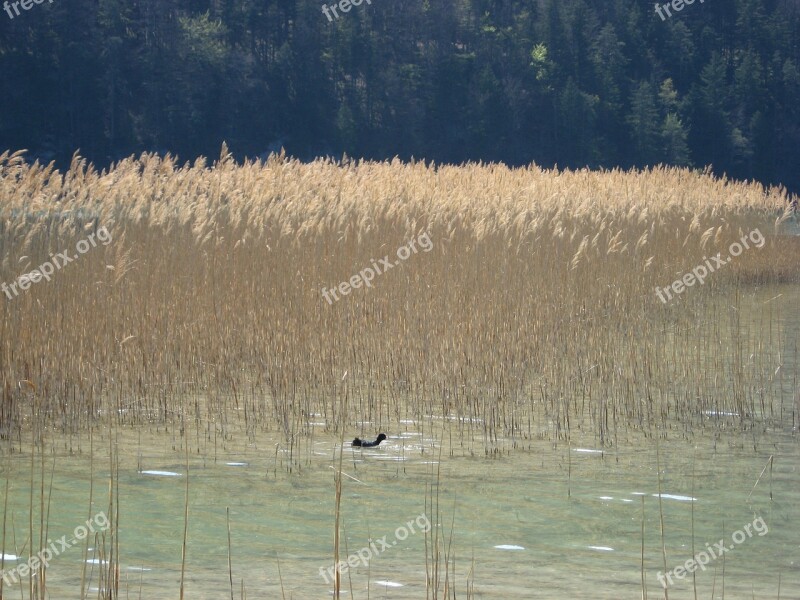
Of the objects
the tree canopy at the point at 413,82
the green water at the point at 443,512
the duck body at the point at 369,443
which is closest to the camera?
the green water at the point at 443,512

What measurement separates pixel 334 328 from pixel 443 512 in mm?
2831

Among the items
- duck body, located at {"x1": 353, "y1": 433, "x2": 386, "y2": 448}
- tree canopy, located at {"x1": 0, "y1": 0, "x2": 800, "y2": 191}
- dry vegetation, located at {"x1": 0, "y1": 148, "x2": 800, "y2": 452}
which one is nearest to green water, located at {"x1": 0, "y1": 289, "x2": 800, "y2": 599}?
duck body, located at {"x1": 353, "y1": 433, "x2": 386, "y2": 448}

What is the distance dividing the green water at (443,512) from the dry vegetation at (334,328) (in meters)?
0.30

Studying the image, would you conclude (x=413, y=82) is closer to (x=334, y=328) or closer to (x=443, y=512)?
(x=334, y=328)

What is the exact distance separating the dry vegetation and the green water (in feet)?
1.00

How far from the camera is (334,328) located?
7.51 m

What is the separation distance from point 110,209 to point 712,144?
138 ft

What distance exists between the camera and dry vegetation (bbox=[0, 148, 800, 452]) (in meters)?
6.43

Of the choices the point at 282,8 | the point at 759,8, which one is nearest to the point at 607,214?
the point at 282,8

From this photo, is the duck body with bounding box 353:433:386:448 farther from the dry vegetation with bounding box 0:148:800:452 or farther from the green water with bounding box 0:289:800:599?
the dry vegetation with bounding box 0:148:800:452

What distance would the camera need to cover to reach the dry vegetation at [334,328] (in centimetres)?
643

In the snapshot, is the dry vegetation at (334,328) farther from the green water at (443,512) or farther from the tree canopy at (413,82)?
the tree canopy at (413,82)

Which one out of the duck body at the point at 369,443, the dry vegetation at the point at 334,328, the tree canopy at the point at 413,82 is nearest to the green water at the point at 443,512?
the duck body at the point at 369,443

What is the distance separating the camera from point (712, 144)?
47.7m
